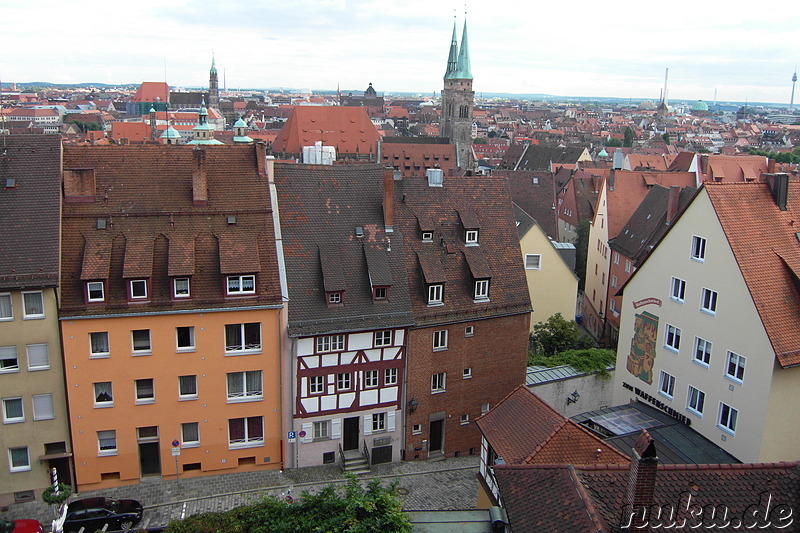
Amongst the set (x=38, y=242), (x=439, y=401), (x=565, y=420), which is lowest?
(x=439, y=401)

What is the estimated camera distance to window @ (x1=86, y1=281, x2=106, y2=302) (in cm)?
2725

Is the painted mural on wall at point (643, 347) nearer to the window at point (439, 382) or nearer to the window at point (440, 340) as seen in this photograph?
the window at point (439, 382)

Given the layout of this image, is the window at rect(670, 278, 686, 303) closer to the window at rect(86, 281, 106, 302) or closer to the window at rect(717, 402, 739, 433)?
the window at rect(717, 402, 739, 433)

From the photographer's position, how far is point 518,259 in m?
36.0

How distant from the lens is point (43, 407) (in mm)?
27438

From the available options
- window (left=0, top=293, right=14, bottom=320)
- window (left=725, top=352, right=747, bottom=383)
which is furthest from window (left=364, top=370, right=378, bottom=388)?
window (left=725, top=352, right=747, bottom=383)

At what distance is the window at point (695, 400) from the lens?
2961 centimetres

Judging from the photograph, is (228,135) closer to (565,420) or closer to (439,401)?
(439,401)

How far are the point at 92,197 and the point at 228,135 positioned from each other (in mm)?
158794

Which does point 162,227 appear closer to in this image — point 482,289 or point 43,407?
point 43,407

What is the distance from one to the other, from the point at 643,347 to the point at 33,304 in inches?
1086

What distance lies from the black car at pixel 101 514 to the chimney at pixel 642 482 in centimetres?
1960

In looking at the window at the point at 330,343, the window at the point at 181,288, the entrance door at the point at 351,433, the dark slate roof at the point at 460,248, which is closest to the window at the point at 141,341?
the window at the point at 181,288

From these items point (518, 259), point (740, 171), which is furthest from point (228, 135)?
point (518, 259)
